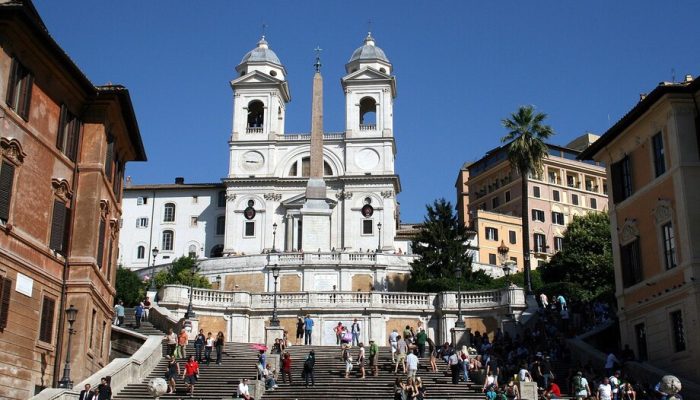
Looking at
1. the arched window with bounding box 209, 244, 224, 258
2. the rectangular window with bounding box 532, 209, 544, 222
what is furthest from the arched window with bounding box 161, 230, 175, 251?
the rectangular window with bounding box 532, 209, 544, 222

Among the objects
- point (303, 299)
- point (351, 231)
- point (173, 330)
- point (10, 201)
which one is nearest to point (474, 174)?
point (351, 231)

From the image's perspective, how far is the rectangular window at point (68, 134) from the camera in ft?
103

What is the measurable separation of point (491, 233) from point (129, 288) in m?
45.9

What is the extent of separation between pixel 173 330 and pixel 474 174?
76744 mm

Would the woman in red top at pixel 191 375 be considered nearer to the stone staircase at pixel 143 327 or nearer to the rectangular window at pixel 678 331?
the stone staircase at pixel 143 327

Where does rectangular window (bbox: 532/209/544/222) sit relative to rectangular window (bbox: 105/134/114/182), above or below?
above

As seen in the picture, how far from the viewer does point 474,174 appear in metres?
117

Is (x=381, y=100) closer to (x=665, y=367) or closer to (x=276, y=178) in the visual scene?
(x=276, y=178)

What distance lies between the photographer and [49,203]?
100 feet

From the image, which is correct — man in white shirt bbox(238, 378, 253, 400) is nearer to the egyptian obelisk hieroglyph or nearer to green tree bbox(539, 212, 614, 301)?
green tree bbox(539, 212, 614, 301)

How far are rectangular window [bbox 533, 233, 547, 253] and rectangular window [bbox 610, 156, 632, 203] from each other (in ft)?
205

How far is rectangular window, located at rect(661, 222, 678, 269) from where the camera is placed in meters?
34.9

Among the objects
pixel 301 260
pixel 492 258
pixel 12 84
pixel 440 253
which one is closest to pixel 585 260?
pixel 440 253

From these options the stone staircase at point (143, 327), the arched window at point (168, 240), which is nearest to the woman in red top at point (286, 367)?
the stone staircase at point (143, 327)
